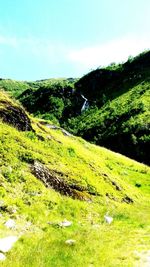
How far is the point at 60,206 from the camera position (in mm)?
25359

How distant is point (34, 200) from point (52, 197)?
1845mm

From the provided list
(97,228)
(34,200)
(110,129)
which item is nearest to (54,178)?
(34,200)

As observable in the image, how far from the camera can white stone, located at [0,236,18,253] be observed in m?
17.6

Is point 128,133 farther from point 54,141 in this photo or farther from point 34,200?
point 34,200

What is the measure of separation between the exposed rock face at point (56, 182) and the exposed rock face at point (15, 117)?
5.51 metres

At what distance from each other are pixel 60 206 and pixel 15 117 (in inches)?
427

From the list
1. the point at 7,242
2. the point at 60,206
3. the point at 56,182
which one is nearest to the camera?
the point at 7,242

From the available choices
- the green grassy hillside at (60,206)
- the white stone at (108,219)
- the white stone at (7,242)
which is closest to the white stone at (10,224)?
the green grassy hillside at (60,206)

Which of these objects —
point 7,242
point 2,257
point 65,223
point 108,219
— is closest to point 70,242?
point 7,242

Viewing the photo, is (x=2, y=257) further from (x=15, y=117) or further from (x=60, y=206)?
(x=15, y=117)

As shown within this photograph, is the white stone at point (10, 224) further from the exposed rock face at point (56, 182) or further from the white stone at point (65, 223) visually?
the exposed rock face at point (56, 182)

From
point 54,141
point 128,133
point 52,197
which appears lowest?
point 128,133

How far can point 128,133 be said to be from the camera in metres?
161

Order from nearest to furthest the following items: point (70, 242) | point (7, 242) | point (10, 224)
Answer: point (7, 242) → point (70, 242) → point (10, 224)
